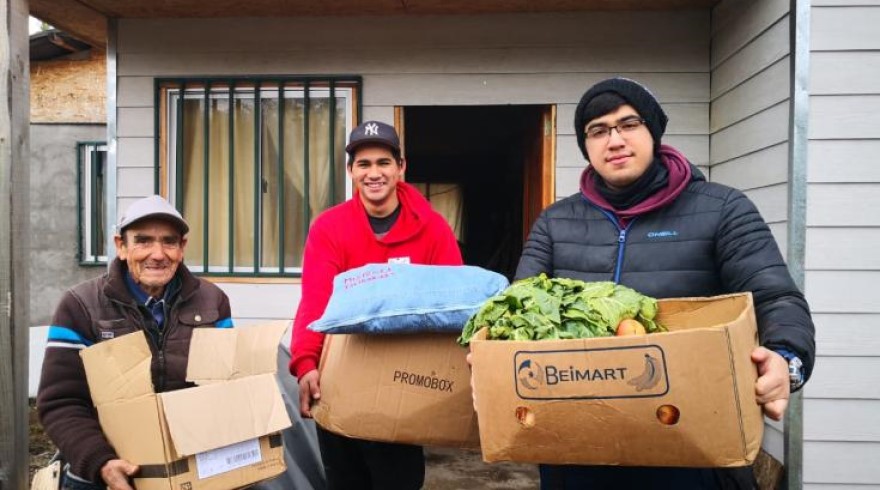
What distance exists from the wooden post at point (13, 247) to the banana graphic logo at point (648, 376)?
277 centimetres

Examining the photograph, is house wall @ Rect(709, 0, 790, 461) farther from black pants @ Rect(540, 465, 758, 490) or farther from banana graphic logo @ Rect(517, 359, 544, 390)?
banana graphic logo @ Rect(517, 359, 544, 390)

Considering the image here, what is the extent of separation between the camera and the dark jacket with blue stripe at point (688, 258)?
1321mm

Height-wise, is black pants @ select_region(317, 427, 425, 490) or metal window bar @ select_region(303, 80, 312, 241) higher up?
metal window bar @ select_region(303, 80, 312, 241)

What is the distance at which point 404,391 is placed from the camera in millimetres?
1667

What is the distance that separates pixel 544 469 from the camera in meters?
1.58

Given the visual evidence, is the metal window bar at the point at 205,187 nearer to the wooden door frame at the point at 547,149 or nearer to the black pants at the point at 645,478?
the wooden door frame at the point at 547,149

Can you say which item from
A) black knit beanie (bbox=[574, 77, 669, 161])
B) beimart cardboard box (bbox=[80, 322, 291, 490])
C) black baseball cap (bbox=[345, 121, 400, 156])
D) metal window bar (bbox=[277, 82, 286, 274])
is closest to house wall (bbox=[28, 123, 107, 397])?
metal window bar (bbox=[277, 82, 286, 274])

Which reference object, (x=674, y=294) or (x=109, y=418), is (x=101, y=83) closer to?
(x=109, y=418)

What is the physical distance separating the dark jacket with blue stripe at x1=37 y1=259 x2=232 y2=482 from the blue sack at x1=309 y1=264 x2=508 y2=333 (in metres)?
0.57

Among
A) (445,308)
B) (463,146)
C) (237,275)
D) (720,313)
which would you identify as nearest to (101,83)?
(463,146)

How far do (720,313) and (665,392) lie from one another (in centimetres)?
30

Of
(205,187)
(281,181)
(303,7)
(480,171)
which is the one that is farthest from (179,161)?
(480,171)

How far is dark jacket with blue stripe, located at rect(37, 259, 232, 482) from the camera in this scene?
1677mm

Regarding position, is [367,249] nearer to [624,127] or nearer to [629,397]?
[624,127]
